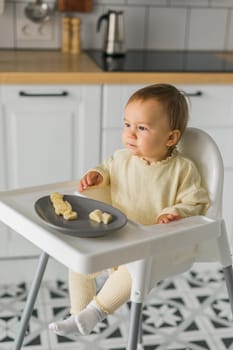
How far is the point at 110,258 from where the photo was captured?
1.19 metres

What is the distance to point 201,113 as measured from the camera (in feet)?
7.77

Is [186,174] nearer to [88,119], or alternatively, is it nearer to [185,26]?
[88,119]

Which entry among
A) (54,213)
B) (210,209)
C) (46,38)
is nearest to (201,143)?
(210,209)

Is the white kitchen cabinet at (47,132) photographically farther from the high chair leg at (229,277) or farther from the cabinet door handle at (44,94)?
the high chair leg at (229,277)

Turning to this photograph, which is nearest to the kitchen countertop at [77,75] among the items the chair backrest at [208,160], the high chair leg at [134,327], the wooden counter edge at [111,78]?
the wooden counter edge at [111,78]

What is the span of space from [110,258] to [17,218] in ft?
0.87

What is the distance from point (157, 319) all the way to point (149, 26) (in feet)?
4.51

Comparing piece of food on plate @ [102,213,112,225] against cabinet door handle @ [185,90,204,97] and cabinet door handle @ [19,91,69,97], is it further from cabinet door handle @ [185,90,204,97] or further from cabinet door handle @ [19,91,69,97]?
cabinet door handle @ [185,90,204,97]

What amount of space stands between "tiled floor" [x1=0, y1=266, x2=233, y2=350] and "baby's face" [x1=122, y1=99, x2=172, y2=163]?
0.86 m

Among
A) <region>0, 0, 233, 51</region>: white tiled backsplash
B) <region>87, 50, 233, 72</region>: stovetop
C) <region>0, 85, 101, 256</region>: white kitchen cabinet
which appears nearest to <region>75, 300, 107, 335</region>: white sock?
<region>0, 85, 101, 256</region>: white kitchen cabinet

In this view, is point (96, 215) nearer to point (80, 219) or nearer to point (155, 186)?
point (80, 219)

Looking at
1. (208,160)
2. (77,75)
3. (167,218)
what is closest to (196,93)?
(77,75)

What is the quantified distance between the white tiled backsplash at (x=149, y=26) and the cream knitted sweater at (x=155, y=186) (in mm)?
1356

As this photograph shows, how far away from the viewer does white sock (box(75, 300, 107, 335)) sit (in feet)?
4.71
